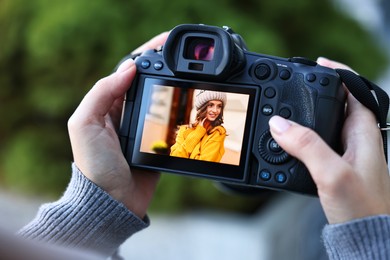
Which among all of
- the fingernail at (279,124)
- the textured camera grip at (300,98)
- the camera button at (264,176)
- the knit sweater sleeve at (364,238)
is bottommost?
the knit sweater sleeve at (364,238)

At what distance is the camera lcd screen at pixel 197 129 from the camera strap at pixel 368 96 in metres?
0.17

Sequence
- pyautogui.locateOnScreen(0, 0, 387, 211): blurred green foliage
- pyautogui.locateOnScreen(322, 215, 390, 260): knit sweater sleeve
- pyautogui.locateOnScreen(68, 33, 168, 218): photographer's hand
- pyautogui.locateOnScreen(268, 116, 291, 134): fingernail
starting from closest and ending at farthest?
pyautogui.locateOnScreen(322, 215, 390, 260): knit sweater sleeve, pyautogui.locateOnScreen(268, 116, 291, 134): fingernail, pyautogui.locateOnScreen(68, 33, 168, 218): photographer's hand, pyautogui.locateOnScreen(0, 0, 387, 211): blurred green foliage

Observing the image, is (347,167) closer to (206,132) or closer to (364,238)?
(364,238)

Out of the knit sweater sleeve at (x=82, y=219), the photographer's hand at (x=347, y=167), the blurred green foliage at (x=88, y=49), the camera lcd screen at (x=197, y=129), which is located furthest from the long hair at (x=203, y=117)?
the blurred green foliage at (x=88, y=49)

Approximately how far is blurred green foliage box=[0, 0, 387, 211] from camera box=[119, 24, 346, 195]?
132 centimetres

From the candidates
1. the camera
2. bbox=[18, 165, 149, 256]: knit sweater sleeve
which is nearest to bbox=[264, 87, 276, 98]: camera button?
the camera

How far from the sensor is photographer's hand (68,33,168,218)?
1078 millimetres

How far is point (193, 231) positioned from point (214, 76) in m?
1.87

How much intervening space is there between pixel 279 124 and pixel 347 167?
0.51 feet

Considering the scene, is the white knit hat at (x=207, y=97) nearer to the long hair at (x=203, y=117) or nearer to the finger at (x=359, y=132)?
the long hair at (x=203, y=117)

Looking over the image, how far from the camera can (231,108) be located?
3.44 ft

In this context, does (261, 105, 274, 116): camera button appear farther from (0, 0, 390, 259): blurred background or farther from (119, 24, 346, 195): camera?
(0, 0, 390, 259): blurred background

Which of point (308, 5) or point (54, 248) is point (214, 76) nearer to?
point (54, 248)

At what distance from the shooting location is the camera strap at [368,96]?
39.7 inches
